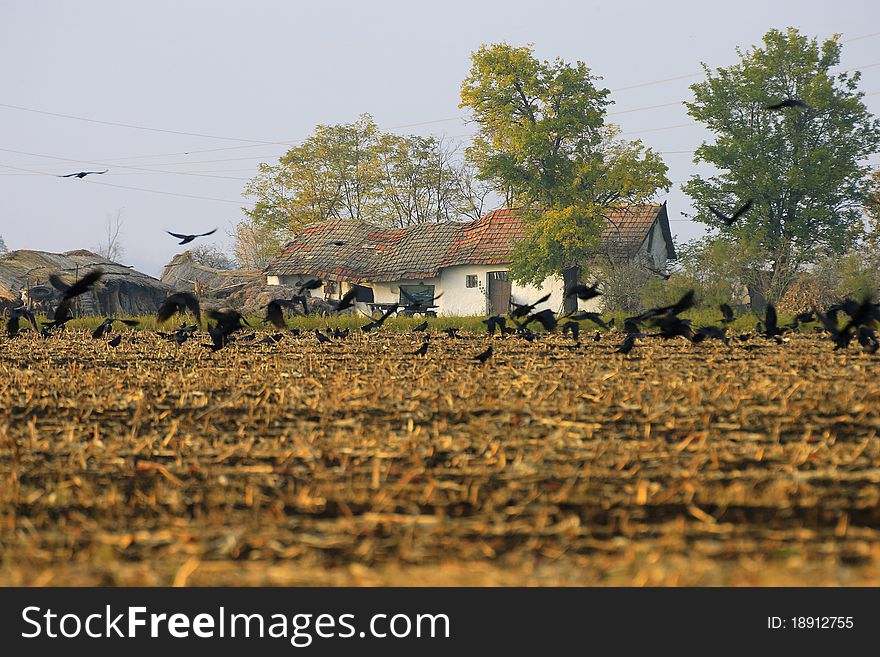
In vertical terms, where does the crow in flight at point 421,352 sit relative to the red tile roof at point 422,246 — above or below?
below

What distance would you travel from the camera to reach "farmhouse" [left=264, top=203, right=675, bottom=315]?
4075 cm

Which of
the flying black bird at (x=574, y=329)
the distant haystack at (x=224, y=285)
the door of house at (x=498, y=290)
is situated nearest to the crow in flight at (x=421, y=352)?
the flying black bird at (x=574, y=329)

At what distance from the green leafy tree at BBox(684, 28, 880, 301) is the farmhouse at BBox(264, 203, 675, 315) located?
128 inches

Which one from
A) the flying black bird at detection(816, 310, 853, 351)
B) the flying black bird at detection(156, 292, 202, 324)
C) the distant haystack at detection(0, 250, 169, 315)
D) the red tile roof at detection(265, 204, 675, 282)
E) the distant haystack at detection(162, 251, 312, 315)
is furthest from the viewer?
A: the red tile roof at detection(265, 204, 675, 282)

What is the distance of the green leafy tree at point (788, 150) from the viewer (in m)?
37.9

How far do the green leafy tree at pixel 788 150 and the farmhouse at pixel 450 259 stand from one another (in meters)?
3.26

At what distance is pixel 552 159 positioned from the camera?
36969 millimetres

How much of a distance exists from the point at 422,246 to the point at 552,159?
9374mm

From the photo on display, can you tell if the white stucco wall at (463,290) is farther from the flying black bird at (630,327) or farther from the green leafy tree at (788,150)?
the flying black bird at (630,327)

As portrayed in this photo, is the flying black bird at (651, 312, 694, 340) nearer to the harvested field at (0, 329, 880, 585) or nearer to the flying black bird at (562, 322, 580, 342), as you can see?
the harvested field at (0, 329, 880, 585)

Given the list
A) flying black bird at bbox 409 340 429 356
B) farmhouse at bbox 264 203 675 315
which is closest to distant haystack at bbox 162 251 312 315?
farmhouse at bbox 264 203 675 315

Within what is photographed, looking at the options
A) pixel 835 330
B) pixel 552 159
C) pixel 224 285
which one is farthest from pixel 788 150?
pixel 835 330

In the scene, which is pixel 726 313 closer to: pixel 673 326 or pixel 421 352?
pixel 673 326

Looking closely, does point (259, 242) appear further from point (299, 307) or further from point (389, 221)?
point (299, 307)
